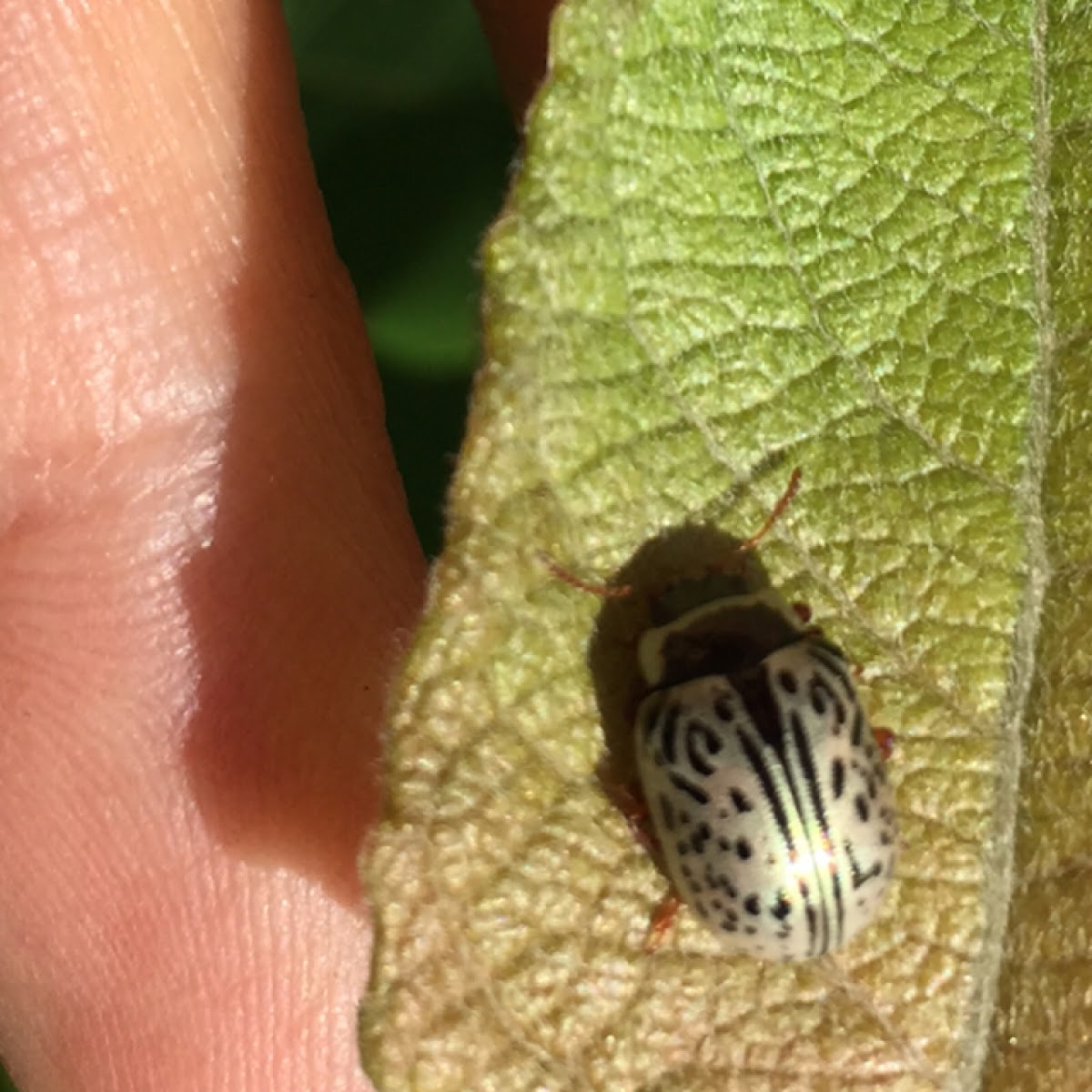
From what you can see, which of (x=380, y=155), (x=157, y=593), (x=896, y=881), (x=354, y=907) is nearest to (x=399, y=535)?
(x=157, y=593)

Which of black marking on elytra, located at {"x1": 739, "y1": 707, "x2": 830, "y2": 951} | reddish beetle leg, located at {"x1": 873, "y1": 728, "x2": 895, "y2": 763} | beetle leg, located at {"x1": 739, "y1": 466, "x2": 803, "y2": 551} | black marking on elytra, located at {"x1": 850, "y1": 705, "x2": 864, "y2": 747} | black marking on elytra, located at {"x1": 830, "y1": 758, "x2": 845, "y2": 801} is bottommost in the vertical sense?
black marking on elytra, located at {"x1": 739, "y1": 707, "x2": 830, "y2": 951}

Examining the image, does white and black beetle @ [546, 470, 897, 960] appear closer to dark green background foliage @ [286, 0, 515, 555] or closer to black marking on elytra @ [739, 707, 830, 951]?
black marking on elytra @ [739, 707, 830, 951]

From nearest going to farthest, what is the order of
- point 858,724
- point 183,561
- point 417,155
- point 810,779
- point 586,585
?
point 586,585 → point 858,724 → point 810,779 → point 183,561 → point 417,155

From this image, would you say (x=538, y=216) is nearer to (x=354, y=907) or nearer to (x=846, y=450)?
(x=846, y=450)

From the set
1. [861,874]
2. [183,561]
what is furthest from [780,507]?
[183,561]

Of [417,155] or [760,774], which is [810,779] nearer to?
[760,774]

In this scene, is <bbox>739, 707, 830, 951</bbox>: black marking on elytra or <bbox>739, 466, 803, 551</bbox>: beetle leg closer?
<bbox>739, 466, 803, 551</bbox>: beetle leg

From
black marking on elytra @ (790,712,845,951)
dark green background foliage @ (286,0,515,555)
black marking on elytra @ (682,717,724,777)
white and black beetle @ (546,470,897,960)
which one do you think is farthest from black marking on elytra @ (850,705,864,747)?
dark green background foliage @ (286,0,515,555)
